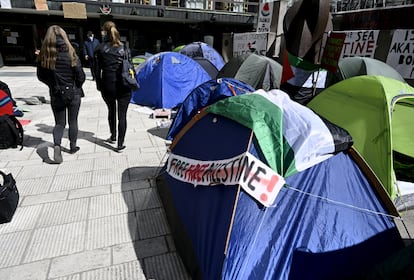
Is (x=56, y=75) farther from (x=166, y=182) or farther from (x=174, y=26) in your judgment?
(x=174, y=26)

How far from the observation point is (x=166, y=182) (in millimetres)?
3291

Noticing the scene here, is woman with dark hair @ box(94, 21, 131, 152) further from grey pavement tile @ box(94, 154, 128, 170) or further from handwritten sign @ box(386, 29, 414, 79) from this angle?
handwritten sign @ box(386, 29, 414, 79)

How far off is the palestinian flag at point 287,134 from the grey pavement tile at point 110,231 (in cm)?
165

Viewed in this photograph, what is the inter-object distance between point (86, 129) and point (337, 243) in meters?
5.50

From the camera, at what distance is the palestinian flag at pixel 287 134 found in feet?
7.03

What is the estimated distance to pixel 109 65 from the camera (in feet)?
14.1

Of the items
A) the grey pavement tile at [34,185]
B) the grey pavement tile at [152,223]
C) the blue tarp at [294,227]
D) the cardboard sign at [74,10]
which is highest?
the cardboard sign at [74,10]

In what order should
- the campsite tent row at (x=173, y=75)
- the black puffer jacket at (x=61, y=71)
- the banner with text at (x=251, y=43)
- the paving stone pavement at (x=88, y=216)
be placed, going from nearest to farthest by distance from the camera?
the paving stone pavement at (x=88, y=216), the black puffer jacket at (x=61, y=71), the campsite tent row at (x=173, y=75), the banner with text at (x=251, y=43)

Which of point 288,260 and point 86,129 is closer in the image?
point 288,260

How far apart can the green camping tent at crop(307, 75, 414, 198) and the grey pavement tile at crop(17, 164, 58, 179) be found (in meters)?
4.28

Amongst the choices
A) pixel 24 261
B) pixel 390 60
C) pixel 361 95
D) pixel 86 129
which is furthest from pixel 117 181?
pixel 390 60

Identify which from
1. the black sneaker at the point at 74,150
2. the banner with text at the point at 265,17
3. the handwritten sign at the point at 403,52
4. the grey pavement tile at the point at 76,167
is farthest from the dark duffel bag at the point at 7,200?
the banner with text at the point at 265,17

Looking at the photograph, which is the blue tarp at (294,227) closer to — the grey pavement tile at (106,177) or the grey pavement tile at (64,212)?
the grey pavement tile at (64,212)

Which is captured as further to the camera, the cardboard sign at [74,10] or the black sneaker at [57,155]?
the cardboard sign at [74,10]
